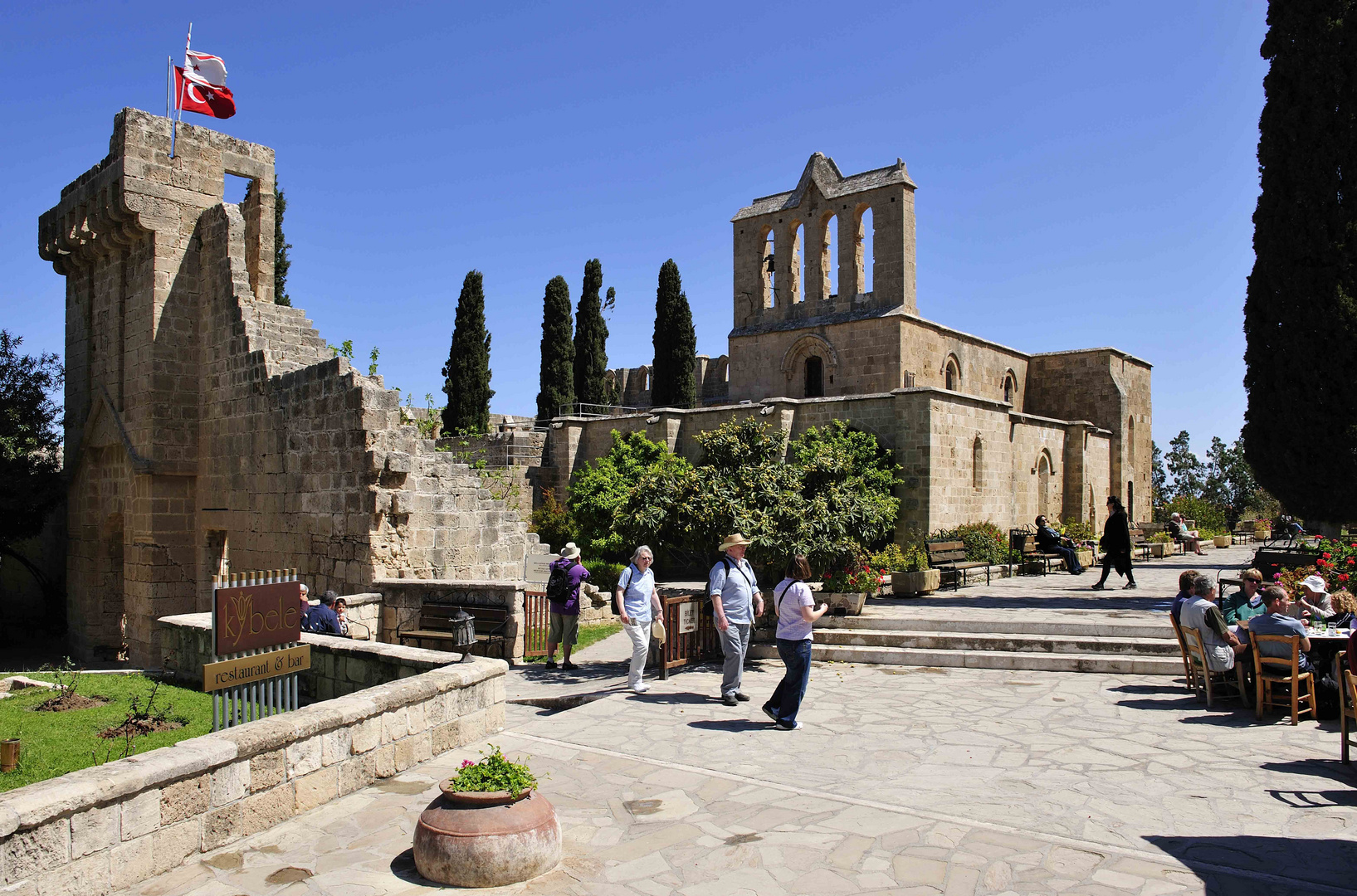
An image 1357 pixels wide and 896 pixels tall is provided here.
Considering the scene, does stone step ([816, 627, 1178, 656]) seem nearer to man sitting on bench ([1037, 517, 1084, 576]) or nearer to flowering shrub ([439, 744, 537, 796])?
flowering shrub ([439, 744, 537, 796])

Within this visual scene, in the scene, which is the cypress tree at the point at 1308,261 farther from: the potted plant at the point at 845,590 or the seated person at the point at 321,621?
the seated person at the point at 321,621

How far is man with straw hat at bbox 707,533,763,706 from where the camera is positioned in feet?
27.3

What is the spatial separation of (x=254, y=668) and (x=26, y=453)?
1646 centimetres

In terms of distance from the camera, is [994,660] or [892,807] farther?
[994,660]

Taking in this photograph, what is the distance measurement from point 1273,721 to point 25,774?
1013 centimetres

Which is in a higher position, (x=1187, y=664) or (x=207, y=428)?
(x=207, y=428)

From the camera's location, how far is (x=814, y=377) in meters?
27.9

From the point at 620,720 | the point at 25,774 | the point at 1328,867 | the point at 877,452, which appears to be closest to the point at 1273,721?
the point at 1328,867

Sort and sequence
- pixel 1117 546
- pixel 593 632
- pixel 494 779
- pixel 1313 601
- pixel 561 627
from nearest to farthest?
1. pixel 494 779
2. pixel 1313 601
3. pixel 561 627
4. pixel 593 632
5. pixel 1117 546

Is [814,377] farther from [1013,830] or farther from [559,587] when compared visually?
[1013,830]

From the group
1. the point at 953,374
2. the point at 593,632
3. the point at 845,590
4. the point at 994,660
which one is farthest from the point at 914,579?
the point at 953,374

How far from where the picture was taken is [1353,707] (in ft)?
20.0

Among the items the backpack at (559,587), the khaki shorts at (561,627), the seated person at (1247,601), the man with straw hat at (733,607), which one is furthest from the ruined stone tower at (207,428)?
the seated person at (1247,601)

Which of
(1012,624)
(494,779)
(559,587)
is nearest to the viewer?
(494,779)
